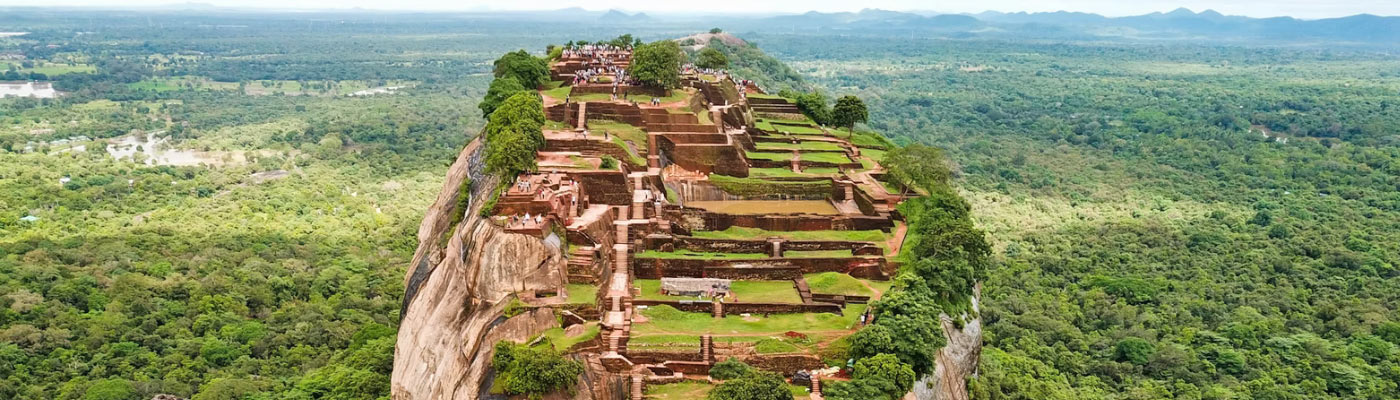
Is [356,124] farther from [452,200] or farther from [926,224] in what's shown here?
[926,224]

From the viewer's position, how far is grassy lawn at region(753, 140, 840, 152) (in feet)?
171

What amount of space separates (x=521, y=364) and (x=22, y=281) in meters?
37.8

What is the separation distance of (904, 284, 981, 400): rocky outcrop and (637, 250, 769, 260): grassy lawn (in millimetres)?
6807

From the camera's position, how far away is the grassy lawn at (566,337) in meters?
30.3

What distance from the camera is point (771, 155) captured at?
50.3 metres

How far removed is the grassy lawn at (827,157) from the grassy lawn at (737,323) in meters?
17.7

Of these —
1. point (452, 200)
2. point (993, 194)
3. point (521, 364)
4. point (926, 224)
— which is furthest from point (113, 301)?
point (993, 194)

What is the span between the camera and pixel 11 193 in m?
73.2

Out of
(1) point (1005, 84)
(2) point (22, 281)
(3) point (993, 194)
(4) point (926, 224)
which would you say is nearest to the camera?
(4) point (926, 224)

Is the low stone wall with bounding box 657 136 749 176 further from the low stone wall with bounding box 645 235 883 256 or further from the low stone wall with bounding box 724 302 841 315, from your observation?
the low stone wall with bounding box 724 302 841 315

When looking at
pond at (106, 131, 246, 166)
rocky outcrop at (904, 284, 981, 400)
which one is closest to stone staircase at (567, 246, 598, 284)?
rocky outcrop at (904, 284, 981, 400)

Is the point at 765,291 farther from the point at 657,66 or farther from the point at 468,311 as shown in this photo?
the point at 657,66

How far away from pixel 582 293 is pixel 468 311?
3.68 metres

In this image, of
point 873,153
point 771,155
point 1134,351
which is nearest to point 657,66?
point 771,155
